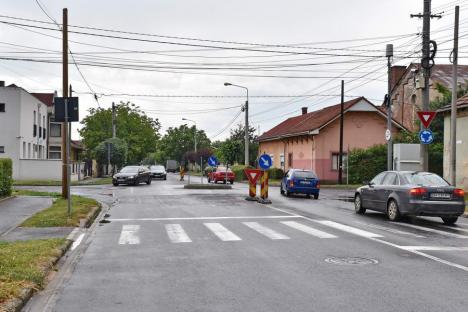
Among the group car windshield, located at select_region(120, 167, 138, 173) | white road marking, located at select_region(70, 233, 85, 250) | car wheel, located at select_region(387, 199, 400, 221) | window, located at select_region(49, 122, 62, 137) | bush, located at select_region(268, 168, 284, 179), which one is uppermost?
window, located at select_region(49, 122, 62, 137)

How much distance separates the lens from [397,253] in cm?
962

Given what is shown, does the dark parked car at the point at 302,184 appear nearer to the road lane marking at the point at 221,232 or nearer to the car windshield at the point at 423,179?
the car windshield at the point at 423,179

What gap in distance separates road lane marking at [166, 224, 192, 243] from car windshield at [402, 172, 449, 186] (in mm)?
6493

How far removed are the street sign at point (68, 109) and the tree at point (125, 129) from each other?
53.5 metres

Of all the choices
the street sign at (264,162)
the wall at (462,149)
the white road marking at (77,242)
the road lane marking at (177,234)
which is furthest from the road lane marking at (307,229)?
the wall at (462,149)

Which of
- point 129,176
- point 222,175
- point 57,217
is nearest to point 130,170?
point 129,176

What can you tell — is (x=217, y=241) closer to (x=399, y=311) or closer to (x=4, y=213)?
(x=399, y=311)

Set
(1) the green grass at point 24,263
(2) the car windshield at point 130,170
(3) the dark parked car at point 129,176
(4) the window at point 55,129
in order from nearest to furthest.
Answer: (1) the green grass at point 24,263, (3) the dark parked car at point 129,176, (2) the car windshield at point 130,170, (4) the window at point 55,129

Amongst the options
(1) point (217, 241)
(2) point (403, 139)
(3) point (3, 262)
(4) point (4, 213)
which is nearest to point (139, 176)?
(2) point (403, 139)

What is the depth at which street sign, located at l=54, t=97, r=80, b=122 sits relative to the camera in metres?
14.3

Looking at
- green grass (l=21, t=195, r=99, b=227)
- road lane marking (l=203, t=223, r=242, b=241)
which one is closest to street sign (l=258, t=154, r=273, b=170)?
green grass (l=21, t=195, r=99, b=227)

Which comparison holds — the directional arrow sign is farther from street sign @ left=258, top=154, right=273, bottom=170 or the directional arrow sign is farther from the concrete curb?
the concrete curb

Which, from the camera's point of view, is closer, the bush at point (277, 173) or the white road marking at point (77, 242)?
the white road marking at point (77, 242)

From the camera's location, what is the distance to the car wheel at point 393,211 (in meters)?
15.4
